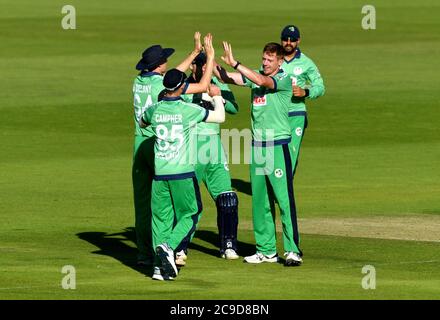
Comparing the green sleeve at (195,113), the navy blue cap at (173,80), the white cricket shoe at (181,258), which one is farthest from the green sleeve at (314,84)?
the navy blue cap at (173,80)

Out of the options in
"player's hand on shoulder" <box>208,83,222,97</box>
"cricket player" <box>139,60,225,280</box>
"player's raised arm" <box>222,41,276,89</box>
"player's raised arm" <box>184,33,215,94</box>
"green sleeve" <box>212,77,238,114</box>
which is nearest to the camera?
"cricket player" <box>139,60,225,280</box>

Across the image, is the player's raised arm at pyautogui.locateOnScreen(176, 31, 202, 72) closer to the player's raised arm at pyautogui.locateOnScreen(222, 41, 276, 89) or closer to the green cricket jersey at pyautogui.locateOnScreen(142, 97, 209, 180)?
the player's raised arm at pyautogui.locateOnScreen(222, 41, 276, 89)

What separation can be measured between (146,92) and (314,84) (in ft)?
13.0

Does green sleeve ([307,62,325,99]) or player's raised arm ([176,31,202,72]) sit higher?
player's raised arm ([176,31,202,72])

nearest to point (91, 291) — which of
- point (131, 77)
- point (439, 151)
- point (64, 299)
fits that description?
point (64, 299)

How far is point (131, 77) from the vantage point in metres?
37.0

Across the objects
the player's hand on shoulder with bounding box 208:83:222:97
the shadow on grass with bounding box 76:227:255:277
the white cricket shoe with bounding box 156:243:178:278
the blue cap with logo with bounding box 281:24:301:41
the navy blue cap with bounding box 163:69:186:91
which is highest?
the blue cap with logo with bounding box 281:24:301:41

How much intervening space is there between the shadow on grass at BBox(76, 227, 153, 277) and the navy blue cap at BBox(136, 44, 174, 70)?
6.88 ft

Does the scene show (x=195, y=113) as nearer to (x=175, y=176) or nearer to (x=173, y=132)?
(x=173, y=132)

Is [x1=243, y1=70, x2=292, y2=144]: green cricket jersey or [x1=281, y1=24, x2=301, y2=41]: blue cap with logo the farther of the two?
[x1=281, y1=24, x2=301, y2=41]: blue cap with logo

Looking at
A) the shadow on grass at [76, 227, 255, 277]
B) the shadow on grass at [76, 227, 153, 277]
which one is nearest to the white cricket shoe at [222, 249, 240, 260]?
the shadow on grass at [76, 227, 255, 277]

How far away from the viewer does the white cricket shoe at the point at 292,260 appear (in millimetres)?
15008

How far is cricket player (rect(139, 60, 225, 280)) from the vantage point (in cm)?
1400
